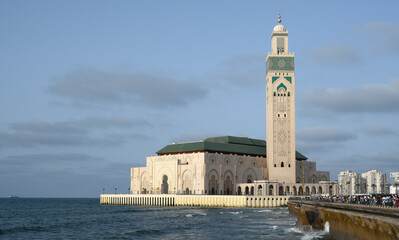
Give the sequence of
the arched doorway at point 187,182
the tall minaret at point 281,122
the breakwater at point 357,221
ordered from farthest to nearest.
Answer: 1. the tall minaret at point 281,122
2. the arched doorway at point 187,182
3. the breakwater at point 357,221

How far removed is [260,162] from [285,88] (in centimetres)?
2415

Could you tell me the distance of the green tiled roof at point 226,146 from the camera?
132 metres

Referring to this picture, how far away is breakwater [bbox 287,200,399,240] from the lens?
26.8 metres

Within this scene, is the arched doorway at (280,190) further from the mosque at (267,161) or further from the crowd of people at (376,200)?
the crowd of people at (376,200)

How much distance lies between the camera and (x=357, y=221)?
3259 cm

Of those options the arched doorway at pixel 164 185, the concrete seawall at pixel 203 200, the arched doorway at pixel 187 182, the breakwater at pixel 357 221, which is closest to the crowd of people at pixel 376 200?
the breakwater at pixel 357 221

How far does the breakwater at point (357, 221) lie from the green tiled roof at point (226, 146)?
76.1 meters

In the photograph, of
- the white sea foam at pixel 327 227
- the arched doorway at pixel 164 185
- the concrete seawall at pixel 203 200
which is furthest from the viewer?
the arched doorway at pixel 164 185

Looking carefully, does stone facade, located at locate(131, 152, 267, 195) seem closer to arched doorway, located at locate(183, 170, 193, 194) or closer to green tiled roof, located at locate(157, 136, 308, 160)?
arched doorway, located at locate(183, 170, 193, 194)

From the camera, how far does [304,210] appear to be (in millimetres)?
55062

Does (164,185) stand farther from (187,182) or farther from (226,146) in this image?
(226,146)

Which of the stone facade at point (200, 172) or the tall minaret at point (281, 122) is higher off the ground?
the tall minaret at point (281, 122)

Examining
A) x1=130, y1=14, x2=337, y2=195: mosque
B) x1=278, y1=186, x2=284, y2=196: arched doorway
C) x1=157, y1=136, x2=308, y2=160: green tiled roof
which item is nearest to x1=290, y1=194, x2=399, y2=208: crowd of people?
x1=130, y1=14, x2=337, y2=195: mosque

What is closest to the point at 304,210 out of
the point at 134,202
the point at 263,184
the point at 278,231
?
the point at 278,231
